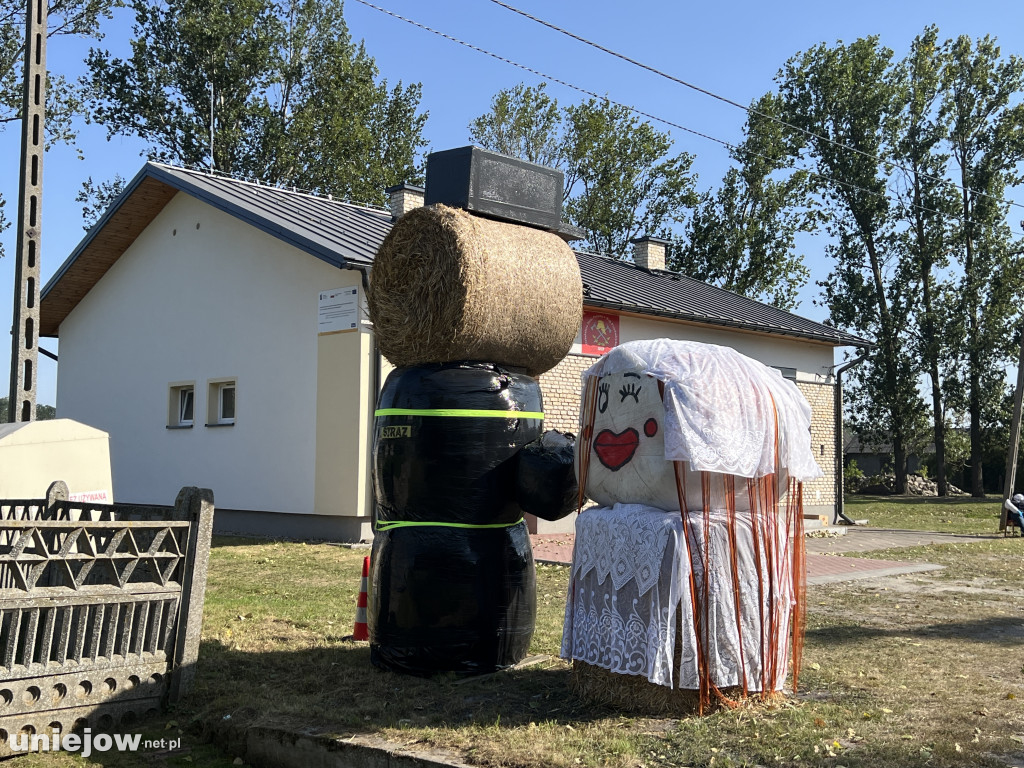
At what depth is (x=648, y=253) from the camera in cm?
2428

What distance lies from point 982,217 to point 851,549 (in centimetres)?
2605

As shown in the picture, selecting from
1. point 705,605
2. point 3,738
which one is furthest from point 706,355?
point 3,738

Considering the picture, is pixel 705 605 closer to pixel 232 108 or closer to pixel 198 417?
pixel 198 417

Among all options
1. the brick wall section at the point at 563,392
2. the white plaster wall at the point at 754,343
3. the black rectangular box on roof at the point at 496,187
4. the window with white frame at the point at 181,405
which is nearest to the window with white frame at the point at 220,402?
the window with white frame at the point at 181,405

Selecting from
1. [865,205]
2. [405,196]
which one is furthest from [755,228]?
[405,196]

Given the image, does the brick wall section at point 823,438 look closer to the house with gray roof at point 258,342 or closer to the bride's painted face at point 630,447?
the house with gray roof at point 258,342

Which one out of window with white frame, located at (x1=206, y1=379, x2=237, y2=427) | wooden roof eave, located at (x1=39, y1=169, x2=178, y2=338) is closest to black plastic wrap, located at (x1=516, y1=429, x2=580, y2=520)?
window with white frame, located at (x1=206, y1=379, x2=237, y2=427)

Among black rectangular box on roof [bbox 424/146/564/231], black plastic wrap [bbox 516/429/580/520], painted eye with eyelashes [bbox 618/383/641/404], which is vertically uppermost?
black rectangular box on roof [bbox 424/146/564/231]

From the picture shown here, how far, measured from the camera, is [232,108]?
33406 mm

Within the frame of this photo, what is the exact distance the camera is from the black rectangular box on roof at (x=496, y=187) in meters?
6.54

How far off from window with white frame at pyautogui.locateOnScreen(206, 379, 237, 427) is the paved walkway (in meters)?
5.34

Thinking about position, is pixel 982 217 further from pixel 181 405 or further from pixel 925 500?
pixel 181 405

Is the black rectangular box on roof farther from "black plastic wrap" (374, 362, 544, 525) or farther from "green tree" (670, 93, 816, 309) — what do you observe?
"green tree" (670, 93, 816, 309)

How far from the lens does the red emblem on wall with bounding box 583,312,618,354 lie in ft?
53.5
